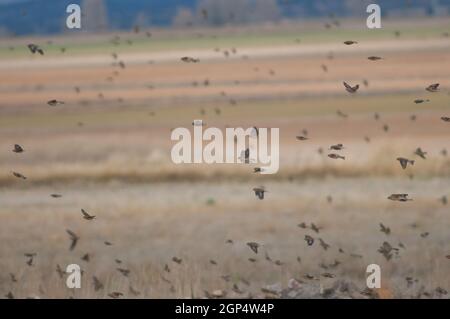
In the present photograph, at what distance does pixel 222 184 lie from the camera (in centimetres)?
2725

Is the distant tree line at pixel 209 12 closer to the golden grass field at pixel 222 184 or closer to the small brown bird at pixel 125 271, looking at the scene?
the golden grass field at pixel 222 184

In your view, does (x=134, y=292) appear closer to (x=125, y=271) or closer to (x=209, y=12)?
(x=125, y=271)

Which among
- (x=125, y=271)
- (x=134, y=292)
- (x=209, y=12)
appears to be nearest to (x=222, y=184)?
(x=125, y=271)

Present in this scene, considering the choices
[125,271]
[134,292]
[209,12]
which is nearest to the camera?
[134,292]

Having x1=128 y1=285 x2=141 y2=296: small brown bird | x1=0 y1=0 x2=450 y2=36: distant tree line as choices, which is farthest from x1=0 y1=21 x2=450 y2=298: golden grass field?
x1=0 y1=0 x2=450 y2=36: distant tree line

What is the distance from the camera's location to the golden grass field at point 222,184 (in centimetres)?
1658

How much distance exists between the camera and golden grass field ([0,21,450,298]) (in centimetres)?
1658

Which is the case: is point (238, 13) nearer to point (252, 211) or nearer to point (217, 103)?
point (217, 103)

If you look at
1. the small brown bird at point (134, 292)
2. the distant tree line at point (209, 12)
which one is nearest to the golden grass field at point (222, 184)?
the small brown bird at point (134, 292)

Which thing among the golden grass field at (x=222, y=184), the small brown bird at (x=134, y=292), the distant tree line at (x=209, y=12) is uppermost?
the distant tree line at (x=209, y=12)

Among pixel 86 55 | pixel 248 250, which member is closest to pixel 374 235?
pixel 248 250

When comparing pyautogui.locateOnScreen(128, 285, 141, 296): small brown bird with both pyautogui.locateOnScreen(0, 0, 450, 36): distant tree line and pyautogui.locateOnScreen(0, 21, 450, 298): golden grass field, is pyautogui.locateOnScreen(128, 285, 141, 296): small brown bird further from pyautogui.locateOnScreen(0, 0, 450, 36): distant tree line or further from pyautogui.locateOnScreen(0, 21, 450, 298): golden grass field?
pyautogui.locateOnScreen(0, 0, 450, 36): distant tree line

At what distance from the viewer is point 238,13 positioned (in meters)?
89.1

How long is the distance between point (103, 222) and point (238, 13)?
67542 millimetres
